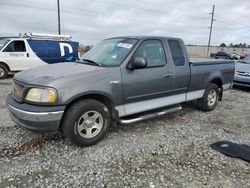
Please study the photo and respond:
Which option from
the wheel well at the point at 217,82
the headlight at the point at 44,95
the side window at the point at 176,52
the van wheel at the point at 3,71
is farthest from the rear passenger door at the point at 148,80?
the van wheel at the point at 3,71

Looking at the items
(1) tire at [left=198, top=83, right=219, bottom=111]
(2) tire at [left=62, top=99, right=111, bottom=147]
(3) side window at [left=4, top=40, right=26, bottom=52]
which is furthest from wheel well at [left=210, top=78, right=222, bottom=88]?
(3) side window at [left=4, top=40, right=26, bottom=52]

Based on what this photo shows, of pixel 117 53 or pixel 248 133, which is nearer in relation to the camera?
pixel 117 53

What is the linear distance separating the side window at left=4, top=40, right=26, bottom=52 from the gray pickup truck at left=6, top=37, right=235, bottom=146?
7271mm

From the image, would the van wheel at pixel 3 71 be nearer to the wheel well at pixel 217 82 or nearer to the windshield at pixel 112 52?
the windshield at pixel 112 52

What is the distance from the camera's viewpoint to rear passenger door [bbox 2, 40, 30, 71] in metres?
10.5

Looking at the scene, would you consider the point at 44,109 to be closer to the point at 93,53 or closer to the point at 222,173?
the point at 93,53

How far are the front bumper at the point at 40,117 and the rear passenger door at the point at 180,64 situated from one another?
260 cm

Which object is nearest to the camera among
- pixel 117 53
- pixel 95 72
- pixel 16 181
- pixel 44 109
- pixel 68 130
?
pixel 16 181

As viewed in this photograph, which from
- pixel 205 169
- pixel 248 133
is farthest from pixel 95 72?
pixel 248 133

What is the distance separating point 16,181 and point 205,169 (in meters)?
2.57

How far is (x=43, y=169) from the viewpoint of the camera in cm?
319

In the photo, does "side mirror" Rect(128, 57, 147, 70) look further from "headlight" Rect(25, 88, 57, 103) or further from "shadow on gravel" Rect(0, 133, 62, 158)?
"shadow on gravel" Rect(0, 133, 62, 158)

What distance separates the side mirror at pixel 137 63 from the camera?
396 cm

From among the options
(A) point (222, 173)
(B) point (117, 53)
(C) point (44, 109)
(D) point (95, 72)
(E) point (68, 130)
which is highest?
(B) point (117, 53)
